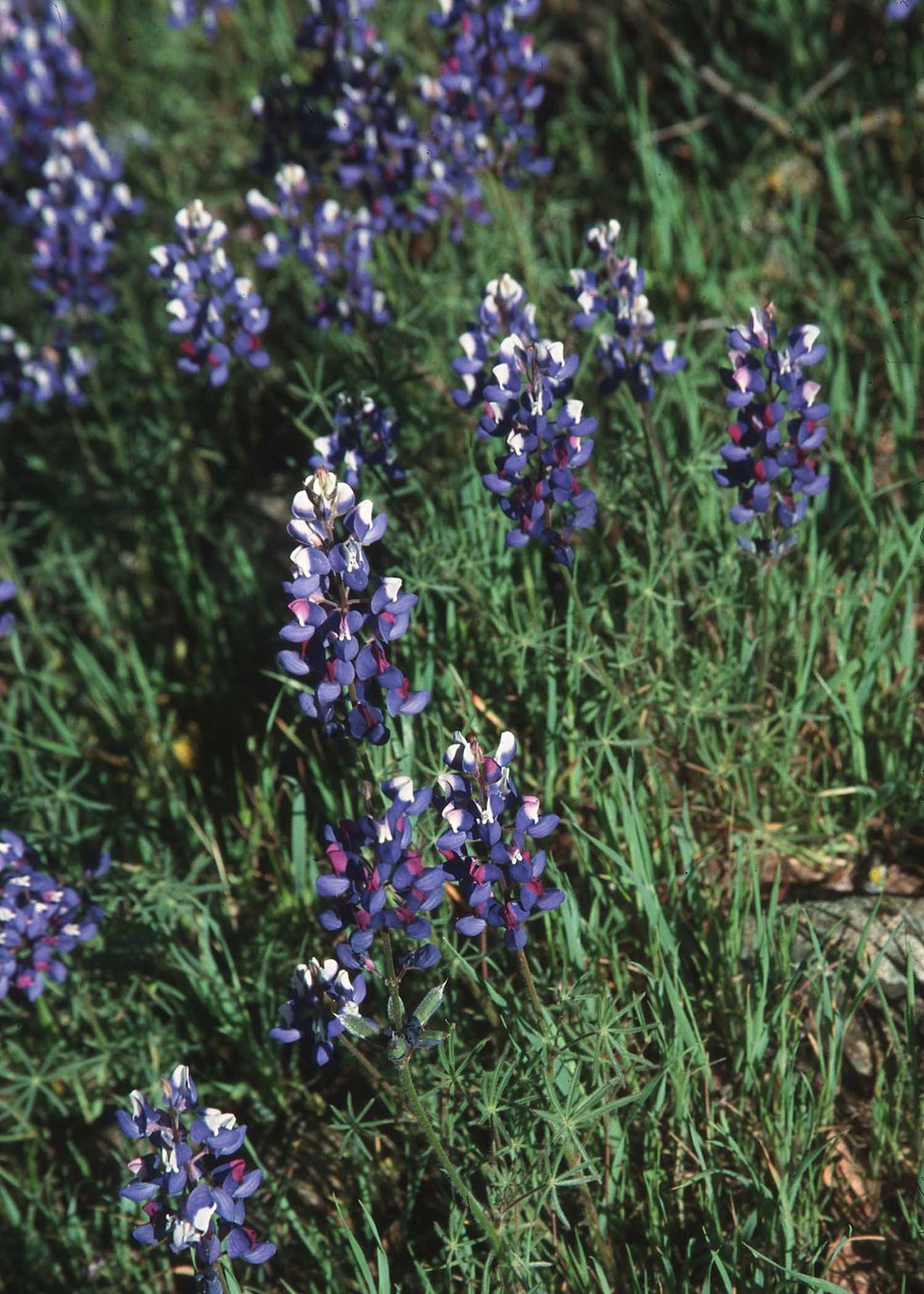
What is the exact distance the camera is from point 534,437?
97.6 inches

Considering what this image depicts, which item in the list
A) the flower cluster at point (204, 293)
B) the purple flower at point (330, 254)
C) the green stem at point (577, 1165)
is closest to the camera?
the green stem at point (577, 1165)

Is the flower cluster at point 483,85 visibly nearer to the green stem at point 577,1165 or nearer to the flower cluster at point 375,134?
the flower cluster at point 375,134

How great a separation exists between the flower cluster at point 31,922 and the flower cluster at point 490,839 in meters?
1.05

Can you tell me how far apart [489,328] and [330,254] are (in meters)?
0.97

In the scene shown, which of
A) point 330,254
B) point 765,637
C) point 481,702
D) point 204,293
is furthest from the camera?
point 330,254

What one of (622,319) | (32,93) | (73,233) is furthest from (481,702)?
(32,93)

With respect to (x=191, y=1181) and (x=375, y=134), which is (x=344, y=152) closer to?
(x=375, y=134)

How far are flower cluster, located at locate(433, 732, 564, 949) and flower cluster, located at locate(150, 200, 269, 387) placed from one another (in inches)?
64.4

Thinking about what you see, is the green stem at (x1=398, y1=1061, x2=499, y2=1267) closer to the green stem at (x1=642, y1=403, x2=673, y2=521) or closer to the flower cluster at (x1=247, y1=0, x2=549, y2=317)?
the green stem at (x1=642, y1=403, x2=673, y2=521)

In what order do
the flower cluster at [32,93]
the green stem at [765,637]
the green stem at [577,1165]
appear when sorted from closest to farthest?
the green stem at [577,1165], the green stem at [765,637], the flower cluster at [32,93]

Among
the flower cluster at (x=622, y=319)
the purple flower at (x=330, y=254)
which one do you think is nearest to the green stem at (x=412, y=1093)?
the flower cluster at (x=622, y=319)

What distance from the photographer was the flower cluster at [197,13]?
5297 mm

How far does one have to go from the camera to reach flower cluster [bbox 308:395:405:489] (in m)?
2.96

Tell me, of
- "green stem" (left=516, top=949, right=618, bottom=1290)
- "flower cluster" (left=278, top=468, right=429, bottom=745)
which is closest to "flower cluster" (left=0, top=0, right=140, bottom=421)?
"flower cluster" (left=278, top=468, right=429, bottom=745)
